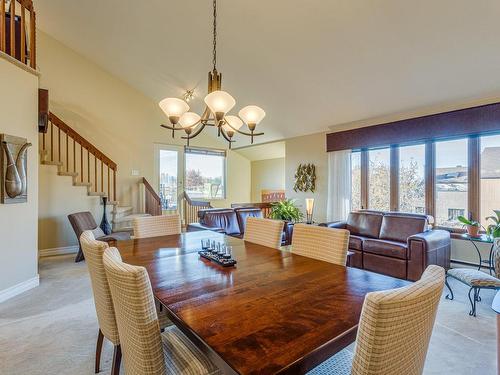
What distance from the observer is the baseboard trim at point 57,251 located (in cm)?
477

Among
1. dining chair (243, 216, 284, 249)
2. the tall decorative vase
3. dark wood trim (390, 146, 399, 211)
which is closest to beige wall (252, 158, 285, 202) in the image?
dark wood trim (390, 146, 399, 211)

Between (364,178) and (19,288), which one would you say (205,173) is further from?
(19,288)

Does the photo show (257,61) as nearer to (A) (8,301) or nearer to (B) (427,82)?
(B) (427,82)

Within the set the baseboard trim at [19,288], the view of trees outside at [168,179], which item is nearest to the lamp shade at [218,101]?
the baseboard trim at [19,288]

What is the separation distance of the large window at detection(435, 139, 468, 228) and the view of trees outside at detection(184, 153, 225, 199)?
5502mm

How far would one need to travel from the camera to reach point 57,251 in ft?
16.1

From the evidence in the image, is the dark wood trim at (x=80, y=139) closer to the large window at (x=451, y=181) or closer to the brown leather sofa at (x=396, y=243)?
the brown leather sofa at (x=396, y=243)

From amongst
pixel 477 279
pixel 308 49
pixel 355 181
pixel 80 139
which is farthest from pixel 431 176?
pixel 80 139

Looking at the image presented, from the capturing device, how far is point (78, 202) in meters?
5.03

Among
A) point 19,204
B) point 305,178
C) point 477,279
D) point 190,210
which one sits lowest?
point 477,279

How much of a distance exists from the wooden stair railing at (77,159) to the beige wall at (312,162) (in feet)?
12.9

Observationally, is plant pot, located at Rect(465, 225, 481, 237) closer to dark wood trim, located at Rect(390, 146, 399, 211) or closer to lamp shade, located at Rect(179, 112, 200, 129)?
dark wood trim, located at Rect(390, 146, 399, 211)

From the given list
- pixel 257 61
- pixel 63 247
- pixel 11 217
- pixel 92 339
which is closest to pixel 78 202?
pixel 63 247

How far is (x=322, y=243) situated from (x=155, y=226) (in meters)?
1.72
